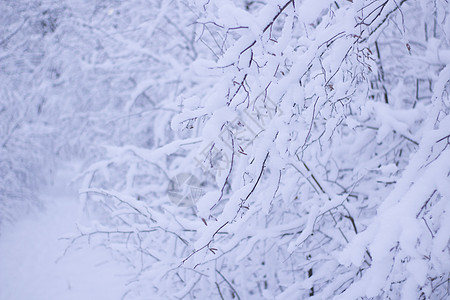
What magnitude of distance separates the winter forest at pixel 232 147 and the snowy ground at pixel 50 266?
0.15 feet

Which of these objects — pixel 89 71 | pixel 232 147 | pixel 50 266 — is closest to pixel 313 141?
pixel 232 147

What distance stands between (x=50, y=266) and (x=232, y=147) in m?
7.26

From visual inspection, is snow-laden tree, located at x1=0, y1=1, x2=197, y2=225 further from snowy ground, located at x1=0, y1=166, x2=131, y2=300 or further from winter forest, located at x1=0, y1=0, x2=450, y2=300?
snowy ground, located at x1=0, y1=166, x2=131, y2=300

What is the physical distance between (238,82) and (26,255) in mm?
8217

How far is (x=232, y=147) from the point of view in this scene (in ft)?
2.99

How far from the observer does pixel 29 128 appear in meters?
6.80

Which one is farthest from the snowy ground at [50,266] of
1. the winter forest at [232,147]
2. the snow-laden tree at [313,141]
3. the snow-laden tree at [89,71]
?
the snow-laden tree at [313,141]

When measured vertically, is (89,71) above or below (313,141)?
above

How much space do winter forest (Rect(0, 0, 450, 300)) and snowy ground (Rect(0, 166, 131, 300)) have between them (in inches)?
1.8

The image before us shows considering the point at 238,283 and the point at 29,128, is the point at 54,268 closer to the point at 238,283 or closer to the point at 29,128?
the point at 29,128

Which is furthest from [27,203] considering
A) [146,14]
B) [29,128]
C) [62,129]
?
[146,14]

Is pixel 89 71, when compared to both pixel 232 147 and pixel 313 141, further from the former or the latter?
pixel 232 147

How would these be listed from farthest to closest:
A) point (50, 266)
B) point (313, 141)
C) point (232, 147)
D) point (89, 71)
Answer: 1. point (50, 266)
2. point (89, 71)
3. point (313, 141)
4. point (232, 147)

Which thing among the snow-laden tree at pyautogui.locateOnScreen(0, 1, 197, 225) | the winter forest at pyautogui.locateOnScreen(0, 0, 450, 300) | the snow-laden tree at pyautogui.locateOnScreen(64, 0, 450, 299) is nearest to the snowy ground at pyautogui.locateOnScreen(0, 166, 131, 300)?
the winter forest at pyautogui.locateOnScreen(0, 0, 450, 300)
